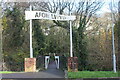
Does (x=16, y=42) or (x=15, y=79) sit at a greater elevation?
(x=16, y=42)

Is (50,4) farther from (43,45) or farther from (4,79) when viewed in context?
(4,79)

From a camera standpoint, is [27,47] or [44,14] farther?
[27,47]

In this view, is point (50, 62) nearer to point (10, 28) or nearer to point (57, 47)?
point (57, 47)

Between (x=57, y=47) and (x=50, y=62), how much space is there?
51.4 inches

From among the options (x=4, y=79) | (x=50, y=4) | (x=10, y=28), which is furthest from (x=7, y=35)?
(x=4, y=79)

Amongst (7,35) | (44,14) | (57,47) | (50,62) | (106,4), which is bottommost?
(50,62)

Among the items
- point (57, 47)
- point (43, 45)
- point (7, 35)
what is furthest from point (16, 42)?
point (57, 47)

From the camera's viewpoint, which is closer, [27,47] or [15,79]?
[15,79]

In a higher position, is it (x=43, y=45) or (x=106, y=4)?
(x=106, y=4)

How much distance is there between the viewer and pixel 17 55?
10805 mm

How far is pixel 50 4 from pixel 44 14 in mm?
2787

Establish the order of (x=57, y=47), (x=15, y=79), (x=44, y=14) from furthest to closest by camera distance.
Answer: (x=57, y=47) < (x=44, y=14) < (x=15, y=79)

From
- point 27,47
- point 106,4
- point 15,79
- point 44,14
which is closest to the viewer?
point 15,79

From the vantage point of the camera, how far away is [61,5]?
1123 centimetres
